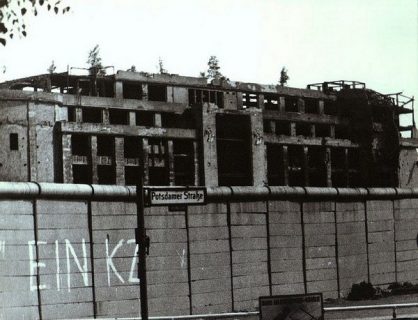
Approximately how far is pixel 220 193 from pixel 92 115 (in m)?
42.6

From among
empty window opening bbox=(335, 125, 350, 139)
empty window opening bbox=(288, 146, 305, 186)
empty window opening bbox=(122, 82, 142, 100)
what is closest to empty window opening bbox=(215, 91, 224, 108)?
empty window opening bbox=(122, 82, 142, 100)

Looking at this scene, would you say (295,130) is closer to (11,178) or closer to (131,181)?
(131,181)

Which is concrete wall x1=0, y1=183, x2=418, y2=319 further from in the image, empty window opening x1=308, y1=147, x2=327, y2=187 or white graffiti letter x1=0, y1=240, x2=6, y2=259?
empty window opening x1=308, y1=147, x2=327, y2=187

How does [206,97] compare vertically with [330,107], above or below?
above

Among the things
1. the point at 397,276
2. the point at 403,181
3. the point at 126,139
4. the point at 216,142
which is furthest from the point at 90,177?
the point at 397,276

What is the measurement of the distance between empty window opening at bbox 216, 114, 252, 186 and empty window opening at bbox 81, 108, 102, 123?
10542 millimetres

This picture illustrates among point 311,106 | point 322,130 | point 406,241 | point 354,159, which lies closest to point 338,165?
point 354,159

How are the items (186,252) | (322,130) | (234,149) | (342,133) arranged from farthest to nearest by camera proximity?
(342,133)
(322,130)
(234,149)
(186,252)

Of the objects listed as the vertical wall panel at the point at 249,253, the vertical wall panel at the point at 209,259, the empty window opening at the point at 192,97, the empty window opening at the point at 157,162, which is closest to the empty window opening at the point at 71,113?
the empty window opening at the point at 157,162

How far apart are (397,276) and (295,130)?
47520 mm

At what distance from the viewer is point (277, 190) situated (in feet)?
63.0

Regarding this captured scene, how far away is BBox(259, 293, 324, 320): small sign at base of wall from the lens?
8.05m

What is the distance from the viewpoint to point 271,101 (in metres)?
69.8

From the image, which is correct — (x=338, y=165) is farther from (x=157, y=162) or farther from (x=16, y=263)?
(x=16, y=263)
